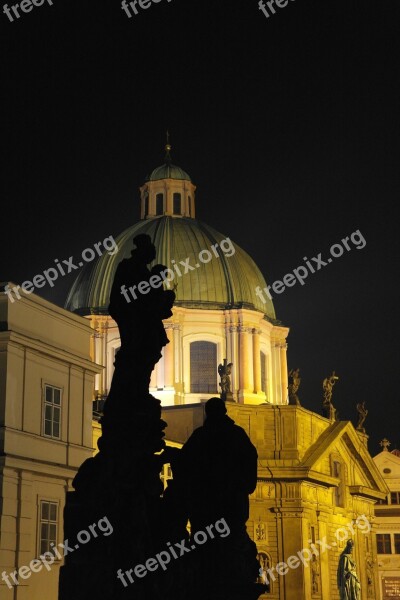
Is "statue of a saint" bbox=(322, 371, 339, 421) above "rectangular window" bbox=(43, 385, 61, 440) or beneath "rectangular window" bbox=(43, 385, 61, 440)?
above

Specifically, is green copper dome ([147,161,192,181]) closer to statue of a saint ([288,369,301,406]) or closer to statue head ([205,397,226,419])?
statue of a saint ([288,369,301,406])

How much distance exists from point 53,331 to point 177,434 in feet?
71.4

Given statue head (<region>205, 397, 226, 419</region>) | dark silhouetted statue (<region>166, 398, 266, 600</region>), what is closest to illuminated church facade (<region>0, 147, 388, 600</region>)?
dark silhouetted statue (<region>166, 398, 266, 600</region>)

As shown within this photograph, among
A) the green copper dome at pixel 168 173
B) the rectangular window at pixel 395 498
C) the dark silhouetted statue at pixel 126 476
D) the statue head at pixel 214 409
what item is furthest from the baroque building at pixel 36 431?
the rectangular window at pixel 395 498

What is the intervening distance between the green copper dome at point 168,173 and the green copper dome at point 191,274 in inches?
201

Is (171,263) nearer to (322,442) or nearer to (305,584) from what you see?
(322,442)

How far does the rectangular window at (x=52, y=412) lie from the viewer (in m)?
33.2

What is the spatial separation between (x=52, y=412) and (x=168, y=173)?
1514 inches

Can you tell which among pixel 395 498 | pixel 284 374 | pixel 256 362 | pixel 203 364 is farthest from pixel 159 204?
pixel 395 498

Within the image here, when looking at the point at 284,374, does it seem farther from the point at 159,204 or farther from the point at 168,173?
the point at 168,173

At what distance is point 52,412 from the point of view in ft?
111

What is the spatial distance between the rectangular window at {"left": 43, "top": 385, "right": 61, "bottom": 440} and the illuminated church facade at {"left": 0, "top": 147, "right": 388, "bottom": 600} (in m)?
0.06

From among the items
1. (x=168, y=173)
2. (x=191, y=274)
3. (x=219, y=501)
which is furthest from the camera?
(x=168, y=173)

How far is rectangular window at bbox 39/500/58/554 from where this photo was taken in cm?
3146
